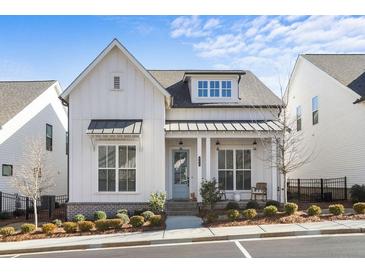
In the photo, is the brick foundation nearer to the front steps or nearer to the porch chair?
the front steps

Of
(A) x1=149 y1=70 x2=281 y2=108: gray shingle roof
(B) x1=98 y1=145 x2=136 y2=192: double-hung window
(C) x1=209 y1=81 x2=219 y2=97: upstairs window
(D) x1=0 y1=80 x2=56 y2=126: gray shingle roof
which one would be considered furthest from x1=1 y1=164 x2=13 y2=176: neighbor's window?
(C) x1=209 y1=81 x2=219 y2=97: upstairs window

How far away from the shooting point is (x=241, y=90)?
74.6 feet

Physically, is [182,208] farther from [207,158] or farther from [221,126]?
[221,126]

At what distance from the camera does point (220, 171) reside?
68.2 feet

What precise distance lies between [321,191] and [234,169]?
562cm

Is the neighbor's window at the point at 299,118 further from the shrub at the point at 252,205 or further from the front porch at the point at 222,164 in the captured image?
the shrub at the point at 252,205

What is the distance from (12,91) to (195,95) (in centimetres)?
1190

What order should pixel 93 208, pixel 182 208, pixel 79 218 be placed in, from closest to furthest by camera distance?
1. pixel 79 218
2. pixel 93 208
3. pixel 182 208

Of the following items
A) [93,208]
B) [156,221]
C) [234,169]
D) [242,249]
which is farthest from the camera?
[234,169]

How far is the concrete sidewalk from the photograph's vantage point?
1302 cm

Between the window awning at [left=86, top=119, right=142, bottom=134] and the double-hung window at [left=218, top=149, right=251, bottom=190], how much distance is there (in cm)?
499

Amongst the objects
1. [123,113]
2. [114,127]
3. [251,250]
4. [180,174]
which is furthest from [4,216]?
[251,250]

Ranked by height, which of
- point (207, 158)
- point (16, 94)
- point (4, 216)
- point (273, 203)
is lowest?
point (4, 216)
